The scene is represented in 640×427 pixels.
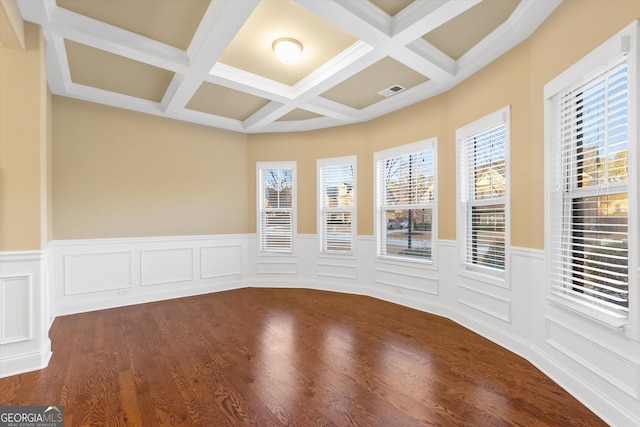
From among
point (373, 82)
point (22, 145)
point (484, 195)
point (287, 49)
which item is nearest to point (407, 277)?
point (484, 195)

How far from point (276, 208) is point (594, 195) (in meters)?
4.61

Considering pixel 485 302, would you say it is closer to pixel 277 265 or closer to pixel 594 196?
pixel 594 196

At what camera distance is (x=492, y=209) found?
3.40 metres

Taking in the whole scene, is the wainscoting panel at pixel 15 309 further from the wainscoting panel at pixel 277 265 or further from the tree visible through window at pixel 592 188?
the tree visible through window at pixel 592 188

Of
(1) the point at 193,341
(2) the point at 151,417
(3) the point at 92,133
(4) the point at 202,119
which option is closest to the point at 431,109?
(4) the point at 202,119

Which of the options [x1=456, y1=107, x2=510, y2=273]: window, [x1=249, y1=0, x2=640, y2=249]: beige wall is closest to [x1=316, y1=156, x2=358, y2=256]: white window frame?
[x1=249, y1=0, x2=640, y2=249]: beige wall

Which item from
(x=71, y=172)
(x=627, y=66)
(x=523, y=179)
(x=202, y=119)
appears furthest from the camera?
(x=202, y=119)

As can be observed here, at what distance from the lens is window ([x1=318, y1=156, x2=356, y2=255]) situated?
5.36 m

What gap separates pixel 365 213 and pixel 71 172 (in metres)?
4.28

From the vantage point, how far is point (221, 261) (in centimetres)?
553

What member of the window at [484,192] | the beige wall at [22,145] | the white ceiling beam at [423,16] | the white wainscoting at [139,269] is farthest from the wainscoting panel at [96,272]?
the window at [484,192]

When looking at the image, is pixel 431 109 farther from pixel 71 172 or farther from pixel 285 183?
pixel 71 172

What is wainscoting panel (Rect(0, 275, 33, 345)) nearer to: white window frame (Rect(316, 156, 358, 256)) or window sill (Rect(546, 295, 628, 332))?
white window frame (Rect(316, 156, 358, 256))

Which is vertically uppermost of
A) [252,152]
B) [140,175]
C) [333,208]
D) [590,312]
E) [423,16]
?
[423,16]
